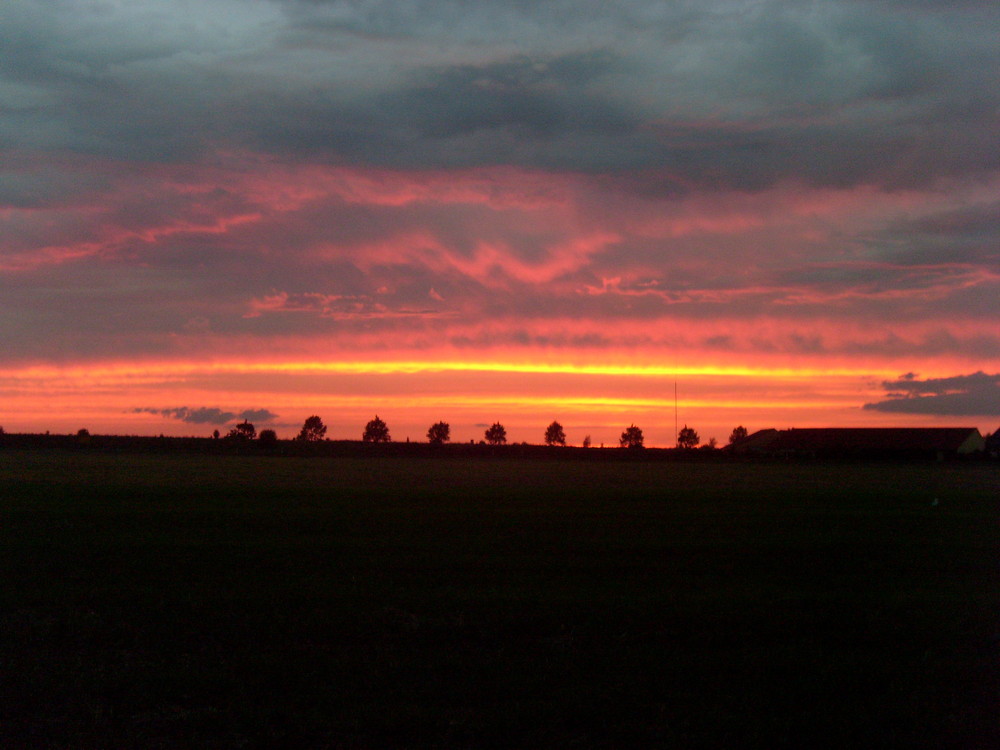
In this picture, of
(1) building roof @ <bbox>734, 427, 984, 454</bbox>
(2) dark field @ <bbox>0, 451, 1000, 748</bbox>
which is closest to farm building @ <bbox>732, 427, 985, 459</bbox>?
(1) building roof @ <bbox>734, 427, 984, 454</bbox>

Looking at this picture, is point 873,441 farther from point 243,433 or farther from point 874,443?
point 243,433

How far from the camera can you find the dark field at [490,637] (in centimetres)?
837

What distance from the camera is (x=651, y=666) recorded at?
1029 centimetres

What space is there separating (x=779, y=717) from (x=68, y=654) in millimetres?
8038

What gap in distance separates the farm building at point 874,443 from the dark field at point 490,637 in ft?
349

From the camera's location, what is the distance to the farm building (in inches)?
4793

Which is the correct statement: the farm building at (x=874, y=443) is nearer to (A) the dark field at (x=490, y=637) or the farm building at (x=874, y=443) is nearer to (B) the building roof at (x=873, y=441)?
(B) the building roof at (x=873, y=441)

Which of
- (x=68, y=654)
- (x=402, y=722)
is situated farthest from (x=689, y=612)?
(x=68, y=654)

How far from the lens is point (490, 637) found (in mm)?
11594

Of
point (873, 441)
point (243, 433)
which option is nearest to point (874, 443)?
point (873, 441)

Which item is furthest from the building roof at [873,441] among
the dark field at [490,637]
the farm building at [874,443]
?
the dark field at [490,637]

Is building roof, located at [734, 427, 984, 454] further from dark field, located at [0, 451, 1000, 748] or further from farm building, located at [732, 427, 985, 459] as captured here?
dark field, located at [0, 451, 1000, 748]

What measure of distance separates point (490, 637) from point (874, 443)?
132 meters

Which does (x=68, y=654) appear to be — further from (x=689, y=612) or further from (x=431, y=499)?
(x=431, y=499)
